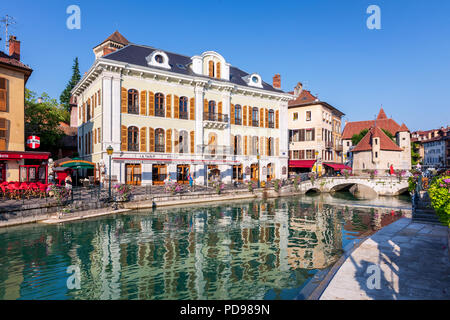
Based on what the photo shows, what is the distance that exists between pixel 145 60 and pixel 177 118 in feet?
20.0

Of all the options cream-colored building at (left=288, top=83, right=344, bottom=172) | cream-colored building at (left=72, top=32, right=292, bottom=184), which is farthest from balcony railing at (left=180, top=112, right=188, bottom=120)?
cream-colored building at (left=288, top=83, right=344, bottom=172)

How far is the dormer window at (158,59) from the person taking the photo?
82.2ft

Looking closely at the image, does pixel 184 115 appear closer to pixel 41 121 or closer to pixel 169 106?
pixel 169 106

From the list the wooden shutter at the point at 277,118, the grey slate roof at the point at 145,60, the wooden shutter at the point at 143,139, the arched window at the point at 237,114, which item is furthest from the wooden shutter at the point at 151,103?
the wooden shutter at the point at 277,118

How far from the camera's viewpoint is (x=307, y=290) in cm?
604

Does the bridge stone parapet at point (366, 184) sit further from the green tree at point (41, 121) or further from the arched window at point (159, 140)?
the green tree at point (41, 121)

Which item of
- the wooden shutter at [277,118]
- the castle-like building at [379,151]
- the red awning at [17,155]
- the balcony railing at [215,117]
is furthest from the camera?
the castle-like building at [379,151]

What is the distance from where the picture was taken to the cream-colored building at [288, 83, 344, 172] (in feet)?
127

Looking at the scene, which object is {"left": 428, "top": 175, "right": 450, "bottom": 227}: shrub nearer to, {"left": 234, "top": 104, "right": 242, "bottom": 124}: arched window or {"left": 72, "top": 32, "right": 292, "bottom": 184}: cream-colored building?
{"left": 72, "top": 32, "right": 292, "bottom": 184}: cream-colored building

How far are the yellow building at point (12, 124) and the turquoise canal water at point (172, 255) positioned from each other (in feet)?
20.5

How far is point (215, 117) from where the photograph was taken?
28.4 meters

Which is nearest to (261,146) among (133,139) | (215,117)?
(215,117)

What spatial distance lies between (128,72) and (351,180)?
26001 millimetres
